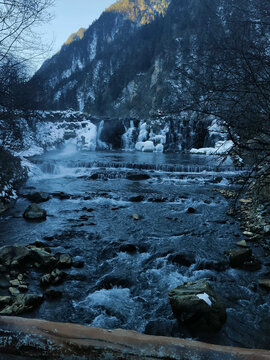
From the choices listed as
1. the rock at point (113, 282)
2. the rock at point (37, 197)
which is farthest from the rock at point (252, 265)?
the rock at point (37, 197)

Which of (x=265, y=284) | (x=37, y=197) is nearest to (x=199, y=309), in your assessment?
(x=265, y=284)

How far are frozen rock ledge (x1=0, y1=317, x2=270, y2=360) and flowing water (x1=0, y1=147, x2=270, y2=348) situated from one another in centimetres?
190

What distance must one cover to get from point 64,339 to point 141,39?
95.2m

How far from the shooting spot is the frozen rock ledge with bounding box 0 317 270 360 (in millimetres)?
1248

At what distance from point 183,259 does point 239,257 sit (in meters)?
1.09

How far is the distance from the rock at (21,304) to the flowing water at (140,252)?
0.41 ft

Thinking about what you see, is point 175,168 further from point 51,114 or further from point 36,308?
point 51,114

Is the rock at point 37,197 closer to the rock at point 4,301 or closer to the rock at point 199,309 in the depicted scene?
the rock at point 4,301

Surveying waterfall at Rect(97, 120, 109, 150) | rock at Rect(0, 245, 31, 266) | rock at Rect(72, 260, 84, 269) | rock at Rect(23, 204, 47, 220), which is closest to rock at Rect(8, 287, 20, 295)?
rock at Rect(0, 245, 31, 266)

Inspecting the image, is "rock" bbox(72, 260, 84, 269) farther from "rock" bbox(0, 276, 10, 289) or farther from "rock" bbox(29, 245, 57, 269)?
"rock" bbox(0, 276, 10, 289)

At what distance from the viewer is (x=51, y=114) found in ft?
140

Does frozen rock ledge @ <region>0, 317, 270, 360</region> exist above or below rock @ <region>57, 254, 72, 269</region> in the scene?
above

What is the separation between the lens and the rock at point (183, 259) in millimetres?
4754

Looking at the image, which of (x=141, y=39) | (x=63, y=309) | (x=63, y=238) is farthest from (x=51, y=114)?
(x=141, y=39)
